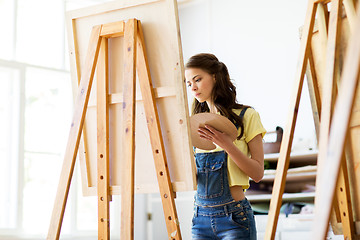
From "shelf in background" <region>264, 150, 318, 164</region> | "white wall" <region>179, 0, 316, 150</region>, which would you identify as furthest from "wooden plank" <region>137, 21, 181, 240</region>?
"white wall" <region>179, 0, 316, 150</region>

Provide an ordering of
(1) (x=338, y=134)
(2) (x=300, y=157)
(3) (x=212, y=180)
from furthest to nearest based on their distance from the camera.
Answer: (2) (x=300, y=157) < (3) (x=212, y=180) < (1) (x=338, y=134)

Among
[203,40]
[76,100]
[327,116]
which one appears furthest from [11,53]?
[327,116]

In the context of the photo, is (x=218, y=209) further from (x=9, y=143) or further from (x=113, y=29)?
(x=9, y=143)

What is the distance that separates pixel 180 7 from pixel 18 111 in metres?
2.10

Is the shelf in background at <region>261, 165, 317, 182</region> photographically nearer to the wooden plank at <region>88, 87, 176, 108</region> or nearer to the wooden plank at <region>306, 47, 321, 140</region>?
the wooden plank at <region>306, 47, 321, 140</region>

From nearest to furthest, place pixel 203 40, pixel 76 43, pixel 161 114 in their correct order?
pixel 161 114 → pixel 76 43 → pixel 203 40

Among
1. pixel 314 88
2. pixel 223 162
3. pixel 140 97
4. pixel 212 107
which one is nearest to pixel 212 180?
pixel 223 162

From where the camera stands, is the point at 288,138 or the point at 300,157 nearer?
the point at 288,138

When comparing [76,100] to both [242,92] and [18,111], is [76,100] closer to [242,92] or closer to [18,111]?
[18,111]

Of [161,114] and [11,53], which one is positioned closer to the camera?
[161,114]

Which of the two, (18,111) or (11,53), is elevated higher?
(11,53)

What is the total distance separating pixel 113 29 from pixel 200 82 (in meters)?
0.42

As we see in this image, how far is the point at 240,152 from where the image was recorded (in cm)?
197

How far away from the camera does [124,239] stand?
1961 millimetres
